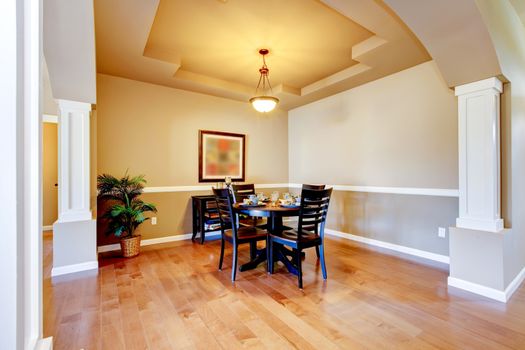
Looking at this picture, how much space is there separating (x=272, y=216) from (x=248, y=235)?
16.1 inches

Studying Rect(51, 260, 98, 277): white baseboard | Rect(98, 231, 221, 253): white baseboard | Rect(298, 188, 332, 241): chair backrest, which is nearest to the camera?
Rect(298, 188, 332, 241): chair backrest

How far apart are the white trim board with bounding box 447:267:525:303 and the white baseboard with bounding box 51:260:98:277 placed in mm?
3908

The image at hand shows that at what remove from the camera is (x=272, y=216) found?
268 centimetres

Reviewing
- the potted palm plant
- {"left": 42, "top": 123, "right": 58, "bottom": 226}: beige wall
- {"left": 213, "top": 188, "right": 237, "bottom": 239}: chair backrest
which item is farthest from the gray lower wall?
{"left": 42, "top": 123, "right": 58, "bottom": 226}: beige wall

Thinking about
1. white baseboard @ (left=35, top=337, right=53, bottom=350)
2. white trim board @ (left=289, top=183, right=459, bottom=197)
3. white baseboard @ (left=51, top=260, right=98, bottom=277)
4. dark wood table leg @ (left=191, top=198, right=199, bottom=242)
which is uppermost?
white trim board @ (left=289, top=183, right=459, bottom=197)

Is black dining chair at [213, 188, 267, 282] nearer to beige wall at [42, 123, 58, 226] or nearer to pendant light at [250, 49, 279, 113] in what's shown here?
pendant light at [250, 49, 279, 113]

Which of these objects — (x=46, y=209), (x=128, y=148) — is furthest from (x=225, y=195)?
(x=46, y=209)

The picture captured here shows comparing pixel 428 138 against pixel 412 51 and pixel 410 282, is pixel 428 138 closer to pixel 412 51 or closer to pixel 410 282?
pixel 412 51

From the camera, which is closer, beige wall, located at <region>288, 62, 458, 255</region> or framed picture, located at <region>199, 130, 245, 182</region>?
beige wall, located at <region>288, 62, 458, 255</region>

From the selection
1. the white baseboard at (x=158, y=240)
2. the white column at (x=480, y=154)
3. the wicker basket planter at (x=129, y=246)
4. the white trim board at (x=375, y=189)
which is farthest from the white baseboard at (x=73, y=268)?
the white column at (x=480, y=154)

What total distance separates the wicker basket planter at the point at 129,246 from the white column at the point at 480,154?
152 inches

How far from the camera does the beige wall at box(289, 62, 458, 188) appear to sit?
317cm

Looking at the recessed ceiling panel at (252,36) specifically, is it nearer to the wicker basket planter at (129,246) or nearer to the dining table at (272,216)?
the dining table at (272,216)

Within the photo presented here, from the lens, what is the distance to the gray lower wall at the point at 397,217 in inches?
125
